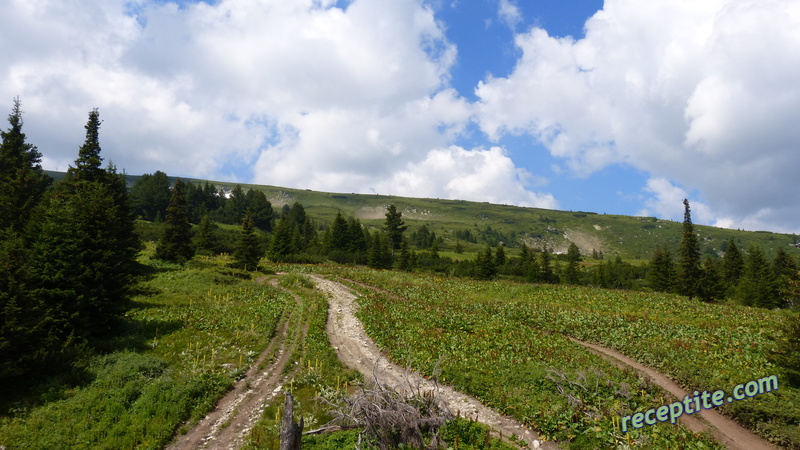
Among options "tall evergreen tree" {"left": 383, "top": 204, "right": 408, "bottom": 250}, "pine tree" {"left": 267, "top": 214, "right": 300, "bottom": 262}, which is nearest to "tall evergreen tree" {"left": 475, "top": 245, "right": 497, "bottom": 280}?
"tall evergreen tree" {"left": 383, "top": 204, "right": 408, "bottom": 250}

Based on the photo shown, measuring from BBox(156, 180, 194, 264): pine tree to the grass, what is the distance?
81.4ft

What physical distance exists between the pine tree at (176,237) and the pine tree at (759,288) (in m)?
85.5

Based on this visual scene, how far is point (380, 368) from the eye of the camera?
22.0 metres

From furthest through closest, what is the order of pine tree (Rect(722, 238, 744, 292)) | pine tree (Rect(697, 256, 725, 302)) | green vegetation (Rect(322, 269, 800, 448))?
pine tree (Rect(722, 238, 744, 292)) → pine tree (Rect(697, 256, 725, 302)) → green vegetation (Rect(322, 269, 800, 448))

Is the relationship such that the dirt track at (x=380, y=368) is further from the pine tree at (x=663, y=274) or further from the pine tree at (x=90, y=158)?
the pine tree at (x=663, y=274)

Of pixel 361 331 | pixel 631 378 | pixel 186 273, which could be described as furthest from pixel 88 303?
pixel 631 378

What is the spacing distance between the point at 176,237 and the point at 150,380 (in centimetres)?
4500

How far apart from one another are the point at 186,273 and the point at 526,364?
41.7 meters

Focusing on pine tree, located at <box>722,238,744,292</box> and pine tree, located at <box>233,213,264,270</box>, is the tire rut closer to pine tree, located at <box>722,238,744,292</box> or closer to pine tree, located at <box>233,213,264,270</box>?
pine tree, located at <box>233,213,264,270</box>

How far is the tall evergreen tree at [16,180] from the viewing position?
3350 cm

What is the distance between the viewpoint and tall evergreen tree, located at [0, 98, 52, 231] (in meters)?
33.5

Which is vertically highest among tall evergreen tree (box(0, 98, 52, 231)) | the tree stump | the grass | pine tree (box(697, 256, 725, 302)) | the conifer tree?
tall evergreen tree (box(0, 98, 52, 231))

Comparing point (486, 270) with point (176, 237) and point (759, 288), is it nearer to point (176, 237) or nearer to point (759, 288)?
point (759, 288)

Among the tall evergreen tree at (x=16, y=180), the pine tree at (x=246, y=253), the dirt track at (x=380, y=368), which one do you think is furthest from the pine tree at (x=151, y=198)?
the dirt track at (x=380, y=368)
